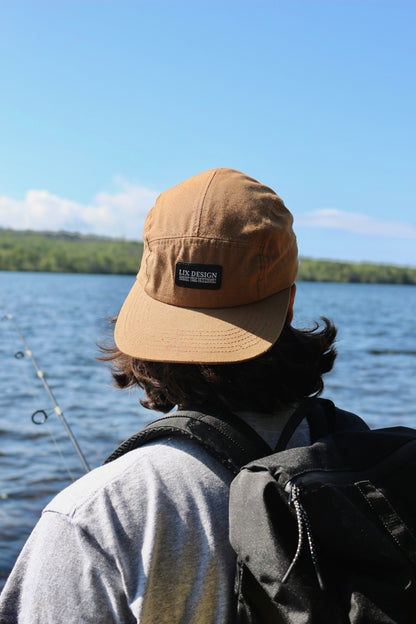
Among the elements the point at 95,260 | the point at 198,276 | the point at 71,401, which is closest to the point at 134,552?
the point at 198,276

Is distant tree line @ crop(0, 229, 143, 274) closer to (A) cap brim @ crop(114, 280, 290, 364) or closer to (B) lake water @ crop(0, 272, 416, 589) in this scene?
(B) lake water @ crop(0, 272, 416, 589)

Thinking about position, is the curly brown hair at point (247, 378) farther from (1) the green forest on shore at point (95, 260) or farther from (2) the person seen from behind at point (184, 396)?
(1) the green forest on shore at point (95, 260)

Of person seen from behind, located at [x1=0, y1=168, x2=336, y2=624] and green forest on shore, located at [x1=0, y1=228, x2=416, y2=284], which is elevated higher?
person seen from behind, located at [x1=0, y1=168, x2=336, y2=624]

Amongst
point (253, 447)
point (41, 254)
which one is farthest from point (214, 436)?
point (41, 254)

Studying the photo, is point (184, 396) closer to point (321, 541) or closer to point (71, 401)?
point (321, 541)

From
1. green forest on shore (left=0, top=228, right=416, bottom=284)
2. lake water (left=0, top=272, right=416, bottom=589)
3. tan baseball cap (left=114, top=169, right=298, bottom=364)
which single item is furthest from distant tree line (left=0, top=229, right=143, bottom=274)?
tan baseball cap (left=114, top=169, right=298, bottom=364)

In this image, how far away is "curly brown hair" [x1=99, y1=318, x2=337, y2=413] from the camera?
1309 mm

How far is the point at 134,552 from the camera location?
1137 millimetres

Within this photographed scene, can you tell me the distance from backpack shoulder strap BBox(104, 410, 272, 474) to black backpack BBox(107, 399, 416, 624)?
0.13 ft

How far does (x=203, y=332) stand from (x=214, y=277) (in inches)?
4.2

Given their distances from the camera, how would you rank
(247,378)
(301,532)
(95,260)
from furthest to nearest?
(95,260), (247,378), (301,532)

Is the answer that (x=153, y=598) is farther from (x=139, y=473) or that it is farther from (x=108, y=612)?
(x=139, y=473)

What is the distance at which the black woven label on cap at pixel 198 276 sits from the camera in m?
1.32

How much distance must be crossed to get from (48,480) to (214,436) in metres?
5.90
